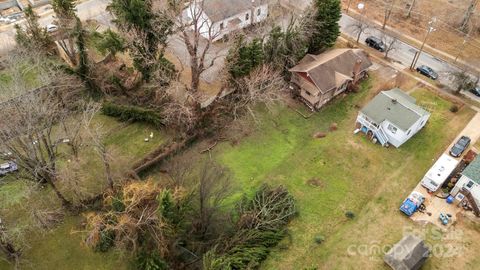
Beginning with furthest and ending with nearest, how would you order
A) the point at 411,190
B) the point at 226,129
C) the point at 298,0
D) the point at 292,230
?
the point at 298,0 → the point at 226,129 → the point at 411,190 → the point at 292,230

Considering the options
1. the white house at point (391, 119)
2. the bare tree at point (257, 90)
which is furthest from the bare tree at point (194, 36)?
the white house at point (391, 119)

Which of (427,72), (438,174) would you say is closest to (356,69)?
(427,72)

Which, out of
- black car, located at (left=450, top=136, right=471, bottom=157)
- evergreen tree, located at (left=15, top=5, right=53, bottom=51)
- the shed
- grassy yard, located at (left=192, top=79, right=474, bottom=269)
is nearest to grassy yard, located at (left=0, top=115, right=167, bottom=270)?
grassy yard, located at (left=192, top=79, right=474, bottom=269)

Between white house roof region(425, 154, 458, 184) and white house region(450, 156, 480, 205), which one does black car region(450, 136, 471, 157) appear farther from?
white house region(450, 156, 480, 205)

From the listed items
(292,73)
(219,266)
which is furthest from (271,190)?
(292,73)

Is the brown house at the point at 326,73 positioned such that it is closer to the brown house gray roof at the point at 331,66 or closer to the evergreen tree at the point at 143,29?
the brown house gray roof at the point at 331,66

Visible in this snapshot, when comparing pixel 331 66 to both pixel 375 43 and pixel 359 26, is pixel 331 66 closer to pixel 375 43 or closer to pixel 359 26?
pixel 359 26

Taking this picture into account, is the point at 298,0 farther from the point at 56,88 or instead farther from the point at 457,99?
the point at 56,88
